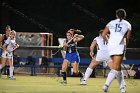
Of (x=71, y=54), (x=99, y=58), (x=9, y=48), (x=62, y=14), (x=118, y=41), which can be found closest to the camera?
(x=118, y=41)

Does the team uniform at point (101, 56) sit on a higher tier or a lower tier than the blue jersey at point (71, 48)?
lower

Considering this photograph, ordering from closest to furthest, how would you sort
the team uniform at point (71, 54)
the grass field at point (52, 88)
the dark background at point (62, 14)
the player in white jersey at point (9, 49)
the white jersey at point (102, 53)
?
the grass field at point (52, 88) → the white jersey at point (102, 53) → the team uniform at point (71, 54) → the player in white jersey at point (9, 49) → the dark background at point (62, 14)

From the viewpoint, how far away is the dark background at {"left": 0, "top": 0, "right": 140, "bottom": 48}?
98.7 feet

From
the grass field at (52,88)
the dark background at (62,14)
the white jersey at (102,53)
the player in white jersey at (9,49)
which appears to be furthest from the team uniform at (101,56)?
the dark background at (62,14)

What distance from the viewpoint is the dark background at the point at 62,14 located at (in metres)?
30.1

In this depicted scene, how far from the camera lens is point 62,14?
31.0 meters

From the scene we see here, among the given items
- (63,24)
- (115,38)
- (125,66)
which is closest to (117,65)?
(115,38)

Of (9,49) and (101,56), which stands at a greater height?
(9,49)

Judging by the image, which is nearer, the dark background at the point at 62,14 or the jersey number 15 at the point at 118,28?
the jersey number 15 at the point at 118,28

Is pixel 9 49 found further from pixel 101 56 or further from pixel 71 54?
pixel 101 56

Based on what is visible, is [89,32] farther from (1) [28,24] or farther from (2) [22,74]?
(2) [22,74]

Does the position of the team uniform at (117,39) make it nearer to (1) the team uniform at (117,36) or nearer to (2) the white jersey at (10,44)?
(1) the team uniform at (117,36)

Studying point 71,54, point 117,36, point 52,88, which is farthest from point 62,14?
point 117,36

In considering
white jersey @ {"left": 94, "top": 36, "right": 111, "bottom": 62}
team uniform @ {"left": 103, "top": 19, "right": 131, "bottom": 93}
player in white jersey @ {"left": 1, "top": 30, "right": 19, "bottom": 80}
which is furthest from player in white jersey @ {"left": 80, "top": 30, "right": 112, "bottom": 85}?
player in white jersey @ {"left": 1, "top": 30, "right": 19, "bottom": 80}
